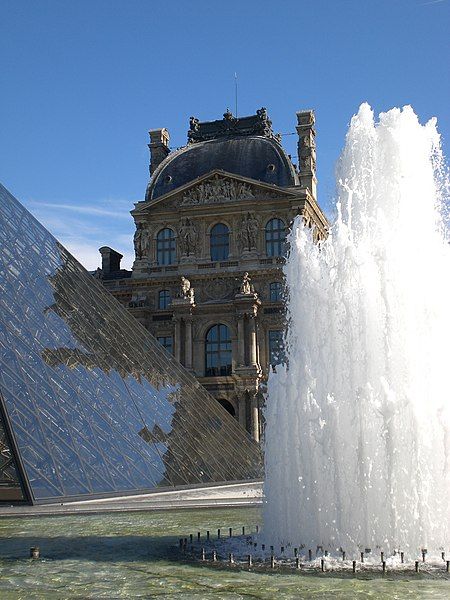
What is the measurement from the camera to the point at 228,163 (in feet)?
127

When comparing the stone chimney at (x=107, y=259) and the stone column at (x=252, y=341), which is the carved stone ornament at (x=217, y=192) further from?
the stone chimney at (x=107, y=259)

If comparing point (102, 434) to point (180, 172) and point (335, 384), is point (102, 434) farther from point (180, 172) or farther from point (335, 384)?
point (180, 172)

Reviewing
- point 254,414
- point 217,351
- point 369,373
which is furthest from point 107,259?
point 369,373

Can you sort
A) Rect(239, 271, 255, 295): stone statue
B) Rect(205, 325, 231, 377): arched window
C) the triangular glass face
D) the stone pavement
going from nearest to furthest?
1. the stone pavement
2. the triangular glass face
3. Rect(239, 271, 255, 295): stone statue
4. Rect(205, 325, 231, 377): arched window

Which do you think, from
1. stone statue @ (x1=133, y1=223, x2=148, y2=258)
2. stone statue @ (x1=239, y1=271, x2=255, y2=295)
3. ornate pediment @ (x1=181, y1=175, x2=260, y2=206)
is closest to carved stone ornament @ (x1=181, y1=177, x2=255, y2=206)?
ornate pediment @ (x1=181, y1=175, x2=260, y2=206)

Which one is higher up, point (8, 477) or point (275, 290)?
point (275, 290)

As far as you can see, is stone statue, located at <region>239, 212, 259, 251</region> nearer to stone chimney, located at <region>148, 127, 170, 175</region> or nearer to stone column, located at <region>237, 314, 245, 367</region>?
stone column, located at <region>237, 314, 245, 367</region>

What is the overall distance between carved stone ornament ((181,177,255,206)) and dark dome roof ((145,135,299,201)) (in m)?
1.44

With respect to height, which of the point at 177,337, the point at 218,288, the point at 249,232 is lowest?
the point at 177,337

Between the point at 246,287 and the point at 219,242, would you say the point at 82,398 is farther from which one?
the point at 219,242

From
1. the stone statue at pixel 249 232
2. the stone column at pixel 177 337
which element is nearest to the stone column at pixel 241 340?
the stone column at pixel 177 337

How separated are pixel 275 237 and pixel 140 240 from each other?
22.1 feet

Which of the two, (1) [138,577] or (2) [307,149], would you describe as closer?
(1) [138,577]

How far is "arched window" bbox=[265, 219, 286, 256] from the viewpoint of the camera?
118 ft
